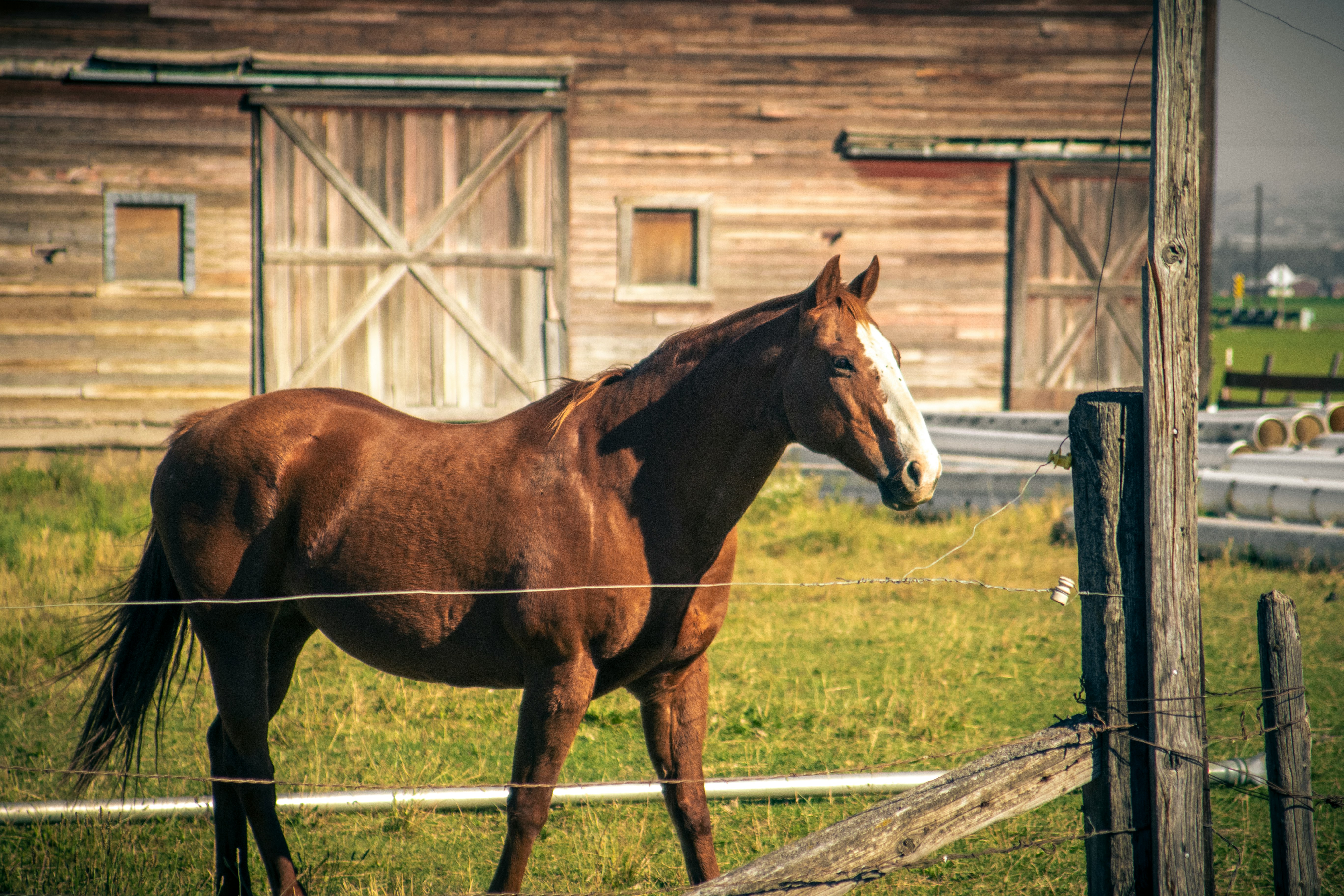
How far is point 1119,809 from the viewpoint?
Result: 2.66 meters

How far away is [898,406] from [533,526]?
3.88ft

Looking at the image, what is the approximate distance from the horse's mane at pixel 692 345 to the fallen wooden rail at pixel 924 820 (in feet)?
4.11

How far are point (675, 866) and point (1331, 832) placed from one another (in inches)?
111

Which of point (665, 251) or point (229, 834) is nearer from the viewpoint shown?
point (229, 834)

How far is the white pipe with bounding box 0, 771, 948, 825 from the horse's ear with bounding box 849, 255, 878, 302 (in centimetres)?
204

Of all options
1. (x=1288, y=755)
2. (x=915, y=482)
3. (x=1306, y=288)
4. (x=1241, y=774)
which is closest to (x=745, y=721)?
(x=1241, y=774)

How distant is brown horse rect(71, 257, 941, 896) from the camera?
297 centimetres

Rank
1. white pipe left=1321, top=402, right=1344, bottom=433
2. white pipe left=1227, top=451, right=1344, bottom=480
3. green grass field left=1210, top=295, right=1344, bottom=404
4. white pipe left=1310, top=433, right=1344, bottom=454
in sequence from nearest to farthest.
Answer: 1. white pipe left=1227, top=451, right=1344, bottom=480
2. white pipe left=1310, top=433, right=1344, bottom=454
3. white pipe left=1321, top=402, right=1344, bottom=433
4. green grass field left=1210, top=295, right=1344, bottom=404

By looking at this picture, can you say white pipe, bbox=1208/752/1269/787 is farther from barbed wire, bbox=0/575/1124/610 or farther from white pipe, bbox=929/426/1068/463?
white pipe, bbox=929/426/1068/463

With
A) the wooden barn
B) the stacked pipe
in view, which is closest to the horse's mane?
the stacked pipe

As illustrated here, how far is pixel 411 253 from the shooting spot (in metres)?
12.7

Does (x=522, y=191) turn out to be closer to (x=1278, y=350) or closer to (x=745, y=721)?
(x=745, y=721)

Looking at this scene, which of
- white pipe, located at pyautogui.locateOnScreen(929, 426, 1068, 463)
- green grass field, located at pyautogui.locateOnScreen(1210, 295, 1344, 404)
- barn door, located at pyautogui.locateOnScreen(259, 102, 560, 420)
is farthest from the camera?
green grass field, located at pyautogui.locateOnScreen(1210, 295, 1344, 404)

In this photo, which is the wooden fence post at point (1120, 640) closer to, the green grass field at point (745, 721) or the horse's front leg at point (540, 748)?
the green grass field at point (745, 721)
